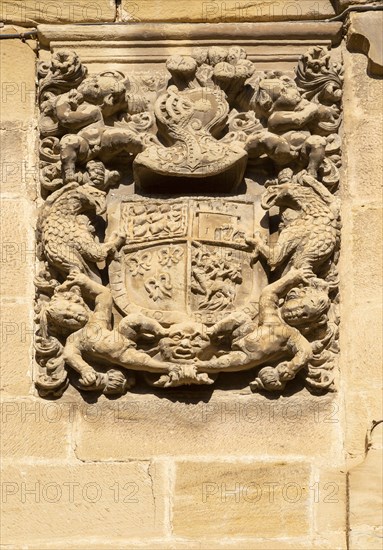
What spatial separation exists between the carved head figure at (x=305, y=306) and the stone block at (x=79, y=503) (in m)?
0.77

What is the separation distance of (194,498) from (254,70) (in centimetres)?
175

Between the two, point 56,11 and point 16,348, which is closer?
point 16,348

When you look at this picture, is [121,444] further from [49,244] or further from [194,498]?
[49,244]

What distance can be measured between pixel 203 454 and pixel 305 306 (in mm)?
675

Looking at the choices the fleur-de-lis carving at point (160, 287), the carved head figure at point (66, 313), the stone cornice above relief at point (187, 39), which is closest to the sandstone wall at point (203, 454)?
the carved head figure at point (66, 313)

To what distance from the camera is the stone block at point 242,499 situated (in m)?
6.27

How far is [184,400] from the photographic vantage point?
6473mm

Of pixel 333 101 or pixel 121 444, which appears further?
pixel 333 101

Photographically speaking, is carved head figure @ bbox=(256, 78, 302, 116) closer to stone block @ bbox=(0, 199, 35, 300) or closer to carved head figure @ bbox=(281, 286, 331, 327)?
carved head figure @ bbox=(281, 286, 331, 327)

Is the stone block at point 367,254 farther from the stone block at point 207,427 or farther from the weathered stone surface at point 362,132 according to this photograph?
the stone block at point 207,427

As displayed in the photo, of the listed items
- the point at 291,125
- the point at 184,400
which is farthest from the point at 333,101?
the point at 184,400

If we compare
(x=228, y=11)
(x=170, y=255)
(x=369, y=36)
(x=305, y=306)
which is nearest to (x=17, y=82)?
(x=228, y=11)

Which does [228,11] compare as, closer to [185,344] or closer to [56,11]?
[56,11]

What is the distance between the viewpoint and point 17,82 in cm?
697
